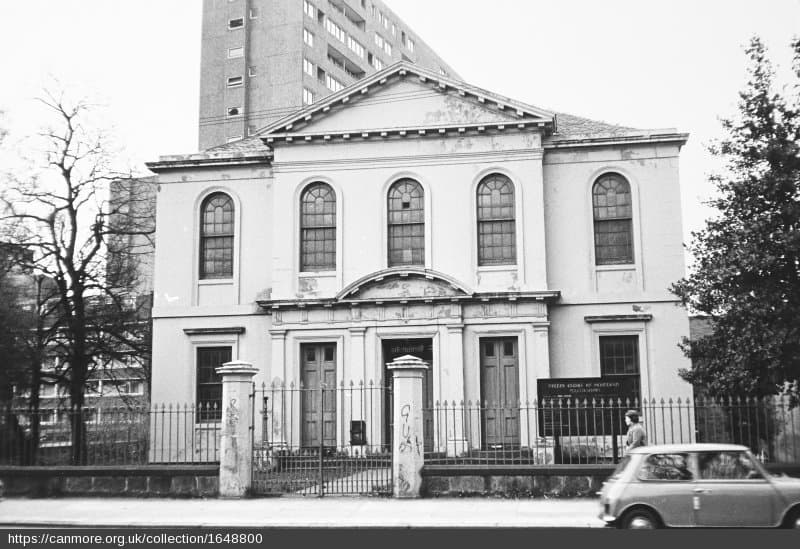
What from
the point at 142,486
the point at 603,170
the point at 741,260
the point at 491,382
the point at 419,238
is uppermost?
the point at 603,170

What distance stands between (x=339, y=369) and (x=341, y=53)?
165ft

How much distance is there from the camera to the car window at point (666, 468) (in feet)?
40.9

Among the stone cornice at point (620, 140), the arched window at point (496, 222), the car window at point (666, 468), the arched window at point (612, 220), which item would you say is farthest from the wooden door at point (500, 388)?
the car window at point (666, 468)

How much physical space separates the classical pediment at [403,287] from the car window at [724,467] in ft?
39.4

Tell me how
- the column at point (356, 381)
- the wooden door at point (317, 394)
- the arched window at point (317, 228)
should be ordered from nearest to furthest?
1. the column at point (356, 381)
2. the wooden door at point (317, 394)
3. the arched window at point (317, 228)

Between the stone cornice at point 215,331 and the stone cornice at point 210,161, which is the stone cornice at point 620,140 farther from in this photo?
the stone cornice at point 215,331

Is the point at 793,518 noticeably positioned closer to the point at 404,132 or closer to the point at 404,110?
the point at 404,132

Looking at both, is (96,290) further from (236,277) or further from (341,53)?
(341,53)

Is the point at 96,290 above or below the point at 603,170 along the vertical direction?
below

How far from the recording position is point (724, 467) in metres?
12.6

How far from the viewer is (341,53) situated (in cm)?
7106

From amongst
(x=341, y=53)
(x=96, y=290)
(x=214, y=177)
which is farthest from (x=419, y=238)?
(x=341, y=53)

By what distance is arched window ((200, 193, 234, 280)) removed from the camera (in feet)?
86.8

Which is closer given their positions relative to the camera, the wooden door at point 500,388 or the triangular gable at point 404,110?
the wooden door at point 500,388
